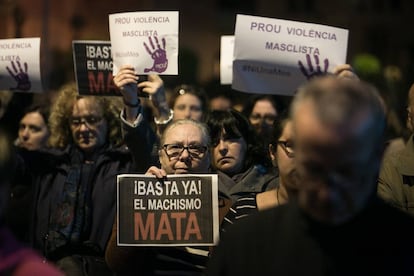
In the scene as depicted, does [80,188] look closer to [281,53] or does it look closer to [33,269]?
[281,53]

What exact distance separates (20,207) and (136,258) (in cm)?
147

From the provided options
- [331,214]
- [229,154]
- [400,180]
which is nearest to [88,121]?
[229,154]

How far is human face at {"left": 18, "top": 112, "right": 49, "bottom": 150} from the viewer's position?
8.23 meters

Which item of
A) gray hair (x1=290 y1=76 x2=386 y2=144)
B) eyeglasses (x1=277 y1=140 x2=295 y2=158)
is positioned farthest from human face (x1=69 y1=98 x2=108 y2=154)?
gray hair (x1=290 y1=76 x2=386 y2=144)

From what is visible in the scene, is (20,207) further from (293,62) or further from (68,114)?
(293,62)

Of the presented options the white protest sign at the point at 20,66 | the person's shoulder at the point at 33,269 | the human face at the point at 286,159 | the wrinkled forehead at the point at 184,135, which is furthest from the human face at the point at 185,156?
the person's shoulder at the point at 33,269

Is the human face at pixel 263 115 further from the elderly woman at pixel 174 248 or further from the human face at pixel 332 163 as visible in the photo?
the human face at pixel 332 163

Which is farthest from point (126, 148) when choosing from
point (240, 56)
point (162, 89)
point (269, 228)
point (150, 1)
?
point (150, 1)

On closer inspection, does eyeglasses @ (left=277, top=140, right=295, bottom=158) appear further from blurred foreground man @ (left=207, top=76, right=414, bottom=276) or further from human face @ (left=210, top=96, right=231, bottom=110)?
human face @ (left=210, top=96, right=231, bottom=110)

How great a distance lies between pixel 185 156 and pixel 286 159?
1.18m

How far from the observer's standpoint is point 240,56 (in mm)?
6434

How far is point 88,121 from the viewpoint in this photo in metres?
6.93

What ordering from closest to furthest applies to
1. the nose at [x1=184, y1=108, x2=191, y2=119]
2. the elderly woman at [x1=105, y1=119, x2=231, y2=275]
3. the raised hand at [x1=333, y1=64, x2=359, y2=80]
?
1. the elderly woman at [x1=105, y1=119, x2=231, y2=275]
2. the raised hand at [x1=333, y1=64, x2=359, y2=80]
3. the nose at [x1=184, y1=108, x2=191, y2=119]

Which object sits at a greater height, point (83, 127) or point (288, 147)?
point (83, 127)
